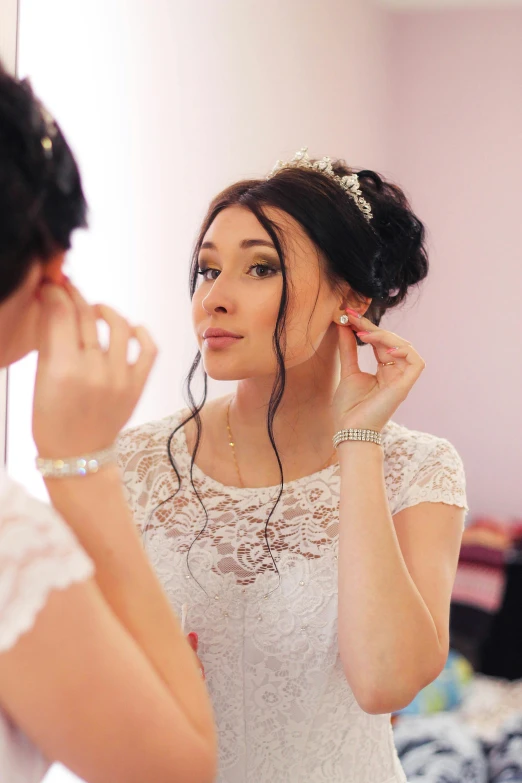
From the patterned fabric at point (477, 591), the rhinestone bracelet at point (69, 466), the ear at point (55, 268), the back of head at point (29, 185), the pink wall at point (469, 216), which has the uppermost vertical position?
the back of head at point (29, 185)

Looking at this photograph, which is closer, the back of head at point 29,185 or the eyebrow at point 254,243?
the back of head at point 29,185

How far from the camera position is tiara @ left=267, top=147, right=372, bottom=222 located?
1.48m

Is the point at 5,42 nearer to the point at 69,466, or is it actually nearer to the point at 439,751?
the point at 69,466

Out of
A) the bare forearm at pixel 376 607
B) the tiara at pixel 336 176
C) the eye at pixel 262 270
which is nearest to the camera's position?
the bare forearm at pixel 376 607

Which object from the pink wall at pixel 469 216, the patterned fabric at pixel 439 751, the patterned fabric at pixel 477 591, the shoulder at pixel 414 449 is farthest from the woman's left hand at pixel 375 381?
the pink wall at pixel 469 216

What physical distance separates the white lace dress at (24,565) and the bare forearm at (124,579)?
63 mm

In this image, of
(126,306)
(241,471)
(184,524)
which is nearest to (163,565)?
(184,524)

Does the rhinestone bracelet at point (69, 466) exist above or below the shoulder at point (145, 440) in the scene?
above

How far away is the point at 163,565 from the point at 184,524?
0.25 feet

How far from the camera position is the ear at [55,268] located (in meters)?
0.68

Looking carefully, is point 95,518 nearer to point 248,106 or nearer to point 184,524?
point 184,524

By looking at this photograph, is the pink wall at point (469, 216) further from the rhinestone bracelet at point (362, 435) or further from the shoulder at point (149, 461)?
the rhinestone bracelet at point (362, 435)

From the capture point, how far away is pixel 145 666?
2.04ft

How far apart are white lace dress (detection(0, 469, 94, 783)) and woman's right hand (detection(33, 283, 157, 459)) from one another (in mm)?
61
